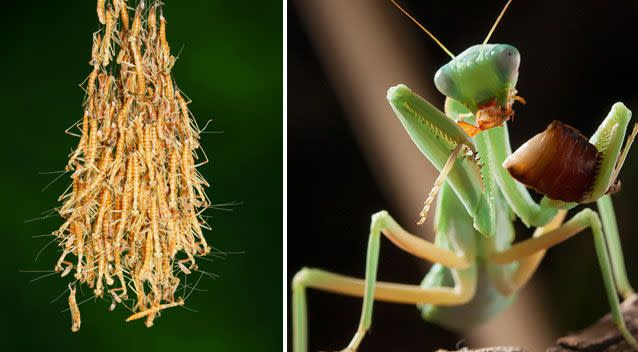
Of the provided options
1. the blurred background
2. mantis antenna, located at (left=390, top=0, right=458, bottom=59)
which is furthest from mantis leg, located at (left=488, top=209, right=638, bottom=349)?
the blurred background

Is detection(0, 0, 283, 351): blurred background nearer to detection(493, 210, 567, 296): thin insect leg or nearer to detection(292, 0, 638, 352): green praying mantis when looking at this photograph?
detection(292, 0, 638, 352): green praying mantis

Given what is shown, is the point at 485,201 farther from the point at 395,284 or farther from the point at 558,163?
the point at 395,284

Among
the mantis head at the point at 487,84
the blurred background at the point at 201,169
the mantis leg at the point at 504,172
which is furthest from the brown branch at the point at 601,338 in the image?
the blurred background at the point at 201,169

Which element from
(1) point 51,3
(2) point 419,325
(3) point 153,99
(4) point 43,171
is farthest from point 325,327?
(1) point 51,3

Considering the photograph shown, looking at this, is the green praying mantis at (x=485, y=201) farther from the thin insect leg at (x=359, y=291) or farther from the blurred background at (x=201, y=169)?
the blurred background at (x=201, y=169)

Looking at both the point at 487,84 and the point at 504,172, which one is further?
the point at 504,172

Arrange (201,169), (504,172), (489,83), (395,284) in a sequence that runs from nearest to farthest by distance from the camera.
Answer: (489,83)
(504,172)
(395,284)
(201,169)

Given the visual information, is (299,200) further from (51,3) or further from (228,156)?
(51,3)

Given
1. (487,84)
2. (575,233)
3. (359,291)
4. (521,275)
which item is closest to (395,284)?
(359,291)
